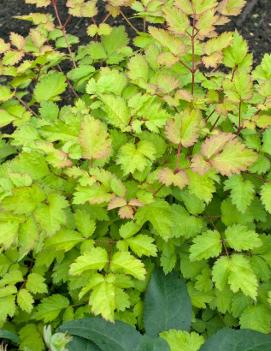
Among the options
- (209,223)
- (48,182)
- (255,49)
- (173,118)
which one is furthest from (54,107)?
(255,49)

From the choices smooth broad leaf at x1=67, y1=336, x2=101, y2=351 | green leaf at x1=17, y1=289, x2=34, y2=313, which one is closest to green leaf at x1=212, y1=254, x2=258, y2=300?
smooth broad leaf at x1=67, y1=336, x2=101, y2=351

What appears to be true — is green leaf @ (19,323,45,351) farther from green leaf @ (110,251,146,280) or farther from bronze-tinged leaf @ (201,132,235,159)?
bronze-tinged leaf @ (201,132,235,159)

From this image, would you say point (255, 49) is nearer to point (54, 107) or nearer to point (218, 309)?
point (54, 107)

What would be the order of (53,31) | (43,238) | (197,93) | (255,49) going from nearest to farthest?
(43,238)
(197,93)
(53,31)
(255,49)

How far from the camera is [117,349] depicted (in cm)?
136

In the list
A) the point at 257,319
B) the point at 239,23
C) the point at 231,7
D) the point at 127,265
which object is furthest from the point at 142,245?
the point at 239,23

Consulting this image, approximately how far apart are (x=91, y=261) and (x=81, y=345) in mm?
279

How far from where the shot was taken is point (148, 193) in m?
1.32

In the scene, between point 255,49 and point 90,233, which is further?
point 255,49

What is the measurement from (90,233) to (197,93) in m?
0.54

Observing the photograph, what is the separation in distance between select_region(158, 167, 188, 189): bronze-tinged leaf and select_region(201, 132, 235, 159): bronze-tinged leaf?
0.08m

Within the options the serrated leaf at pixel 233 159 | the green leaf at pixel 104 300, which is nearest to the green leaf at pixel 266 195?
the serrated leaf at pixel 233 159

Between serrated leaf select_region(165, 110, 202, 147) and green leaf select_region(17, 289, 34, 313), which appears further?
green leaf select_region(17, 289, 34, 313)

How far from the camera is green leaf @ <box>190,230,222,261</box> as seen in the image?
1.36 meters
